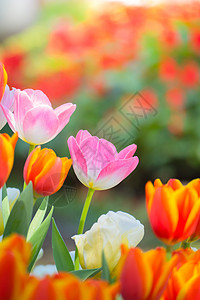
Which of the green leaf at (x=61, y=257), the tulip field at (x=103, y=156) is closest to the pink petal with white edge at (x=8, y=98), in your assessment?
the tulip field at (x=103, y=156)

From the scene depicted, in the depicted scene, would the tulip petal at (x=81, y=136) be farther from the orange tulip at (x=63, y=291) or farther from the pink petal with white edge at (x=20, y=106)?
the orange tulip at (x=63, y=291)

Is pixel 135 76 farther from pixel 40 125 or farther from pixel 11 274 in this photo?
pixel 11 274

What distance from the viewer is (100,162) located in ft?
A: 1.24

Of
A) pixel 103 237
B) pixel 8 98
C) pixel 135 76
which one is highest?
pixel 8 98

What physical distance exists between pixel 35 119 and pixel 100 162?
0.19 feet

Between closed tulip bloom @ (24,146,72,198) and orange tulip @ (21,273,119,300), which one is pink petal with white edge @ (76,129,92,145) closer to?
closed tulip bloom @ (24,146,72,198)

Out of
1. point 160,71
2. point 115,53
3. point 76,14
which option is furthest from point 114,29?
point 76,14

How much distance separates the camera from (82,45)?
8.43 ft

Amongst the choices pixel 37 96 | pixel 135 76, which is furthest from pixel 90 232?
pixel 135 76

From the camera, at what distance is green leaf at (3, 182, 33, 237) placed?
0.33 m

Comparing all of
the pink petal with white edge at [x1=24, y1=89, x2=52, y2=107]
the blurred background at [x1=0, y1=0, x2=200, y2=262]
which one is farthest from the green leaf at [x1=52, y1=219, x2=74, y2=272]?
the blurred background at [x1=0, y1=0, x2=200, y2=262]

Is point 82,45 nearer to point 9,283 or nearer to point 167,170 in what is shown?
point 167,170

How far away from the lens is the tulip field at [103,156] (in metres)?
0.28

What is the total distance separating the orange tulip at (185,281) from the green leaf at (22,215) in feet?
0.31
